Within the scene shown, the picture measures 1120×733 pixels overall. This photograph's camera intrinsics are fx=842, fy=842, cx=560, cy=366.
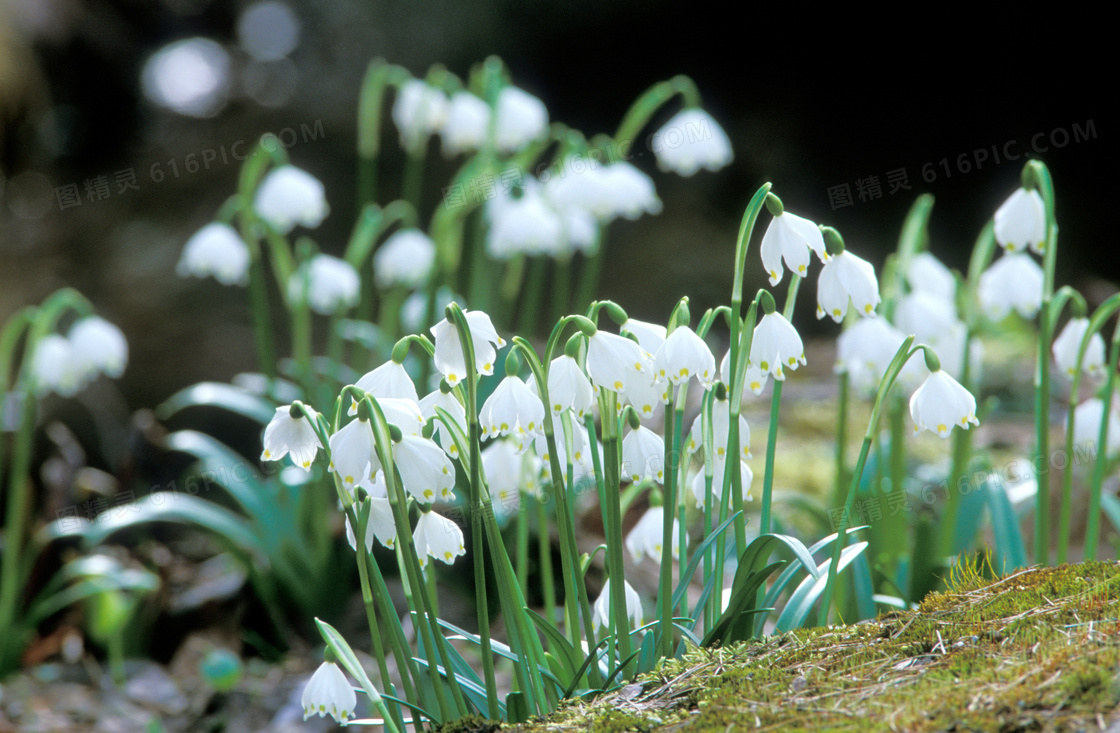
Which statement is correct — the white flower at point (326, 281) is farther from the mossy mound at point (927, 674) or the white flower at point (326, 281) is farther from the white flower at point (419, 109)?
the mossy mound at point (927, 674)

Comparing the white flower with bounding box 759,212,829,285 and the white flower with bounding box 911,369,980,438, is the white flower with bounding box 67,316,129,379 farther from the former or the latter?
the white flower with bounding box 911,369,980,438

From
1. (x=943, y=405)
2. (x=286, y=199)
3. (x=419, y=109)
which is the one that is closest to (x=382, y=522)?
(x=943, y=405)

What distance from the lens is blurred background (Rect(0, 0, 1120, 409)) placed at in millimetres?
5551

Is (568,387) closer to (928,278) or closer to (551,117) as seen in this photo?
(928,278)

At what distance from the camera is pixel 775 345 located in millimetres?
1490

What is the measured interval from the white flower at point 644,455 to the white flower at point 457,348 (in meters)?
0.31

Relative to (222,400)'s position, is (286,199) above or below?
above

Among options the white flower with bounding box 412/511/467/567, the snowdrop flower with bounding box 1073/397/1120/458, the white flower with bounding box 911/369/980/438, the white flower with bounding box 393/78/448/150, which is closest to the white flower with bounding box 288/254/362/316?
the white flower with bounding box 393/78/448/150

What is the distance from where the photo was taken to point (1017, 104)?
5859 millimetres

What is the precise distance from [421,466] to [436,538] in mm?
208

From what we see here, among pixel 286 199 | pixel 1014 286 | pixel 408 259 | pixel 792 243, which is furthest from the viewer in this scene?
pixel 408 259

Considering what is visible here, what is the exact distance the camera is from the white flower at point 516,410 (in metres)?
1.36

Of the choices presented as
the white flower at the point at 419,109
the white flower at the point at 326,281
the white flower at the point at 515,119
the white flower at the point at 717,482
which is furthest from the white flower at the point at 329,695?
the white flower at the point at 419,109

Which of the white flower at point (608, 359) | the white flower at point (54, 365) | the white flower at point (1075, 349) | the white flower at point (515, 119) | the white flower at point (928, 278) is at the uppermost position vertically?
the white flower at point (515, 119)
